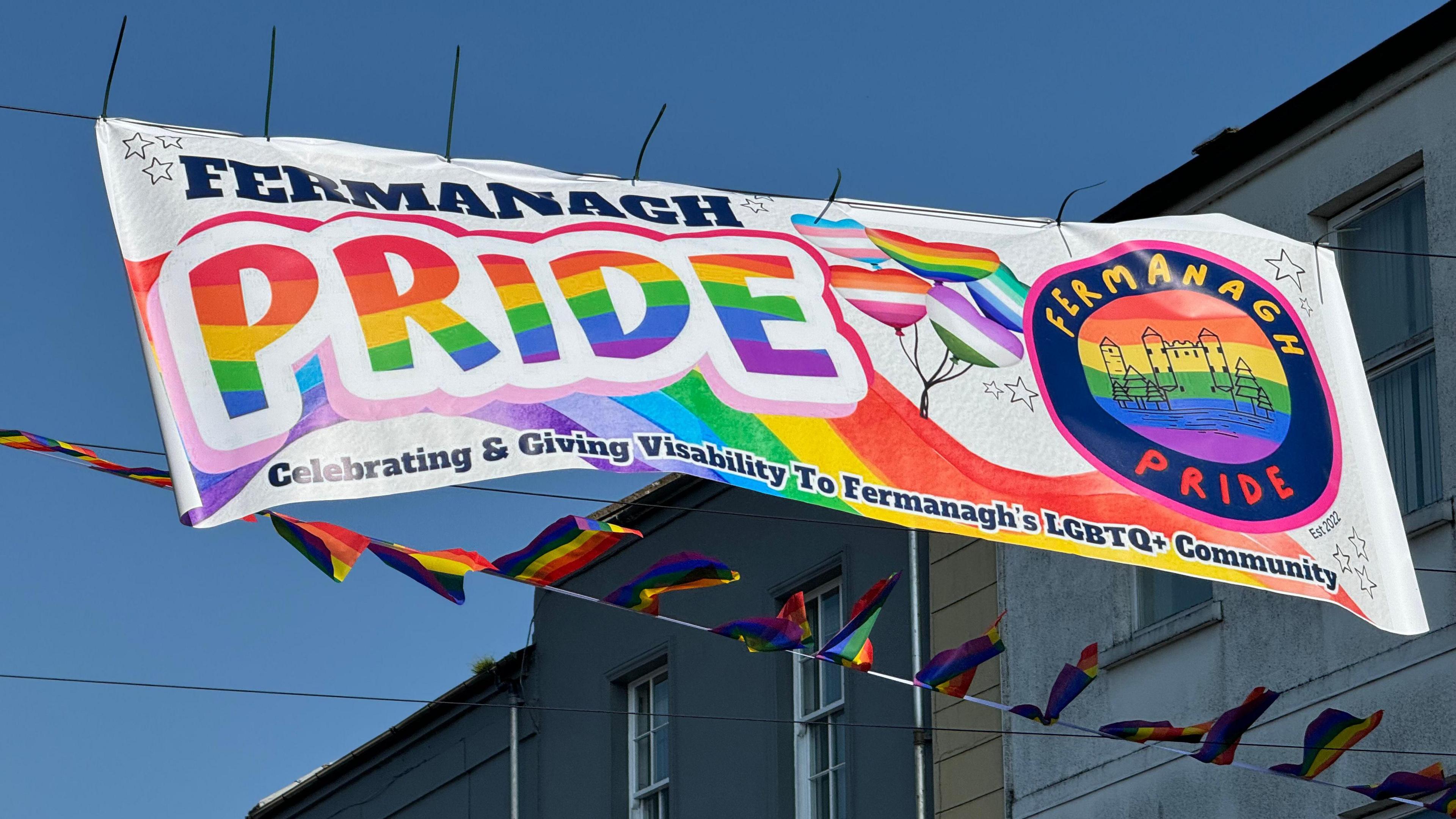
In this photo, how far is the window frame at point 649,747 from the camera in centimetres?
1877

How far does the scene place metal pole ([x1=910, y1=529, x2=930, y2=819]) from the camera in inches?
601

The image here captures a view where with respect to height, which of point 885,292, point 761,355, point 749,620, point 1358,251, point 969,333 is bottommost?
point 749,620

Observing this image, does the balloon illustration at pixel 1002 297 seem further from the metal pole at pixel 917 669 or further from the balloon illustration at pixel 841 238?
the metal pole at pixel 917 669

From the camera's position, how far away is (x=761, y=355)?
878cm

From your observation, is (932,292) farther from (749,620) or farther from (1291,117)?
(1291,117)

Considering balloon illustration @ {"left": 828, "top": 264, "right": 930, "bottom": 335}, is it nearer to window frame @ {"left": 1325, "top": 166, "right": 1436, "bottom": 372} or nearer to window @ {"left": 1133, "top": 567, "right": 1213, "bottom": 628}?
window frame @ {"left": 1325, "top": 166, "right": 1436, "bottom": 372}

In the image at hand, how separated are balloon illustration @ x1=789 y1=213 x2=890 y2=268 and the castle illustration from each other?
1040mm

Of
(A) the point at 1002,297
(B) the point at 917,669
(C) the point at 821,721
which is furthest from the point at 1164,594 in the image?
(A) the point at 1002,297

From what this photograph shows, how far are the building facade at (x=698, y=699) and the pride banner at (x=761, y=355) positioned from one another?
5.50 metres

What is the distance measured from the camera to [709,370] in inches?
339

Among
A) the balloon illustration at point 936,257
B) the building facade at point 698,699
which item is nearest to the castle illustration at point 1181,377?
the balloon illustration at point 936,257

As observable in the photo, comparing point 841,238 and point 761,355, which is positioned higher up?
point 841,238

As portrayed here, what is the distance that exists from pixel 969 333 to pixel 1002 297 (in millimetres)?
311

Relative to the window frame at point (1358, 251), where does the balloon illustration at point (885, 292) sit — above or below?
below
